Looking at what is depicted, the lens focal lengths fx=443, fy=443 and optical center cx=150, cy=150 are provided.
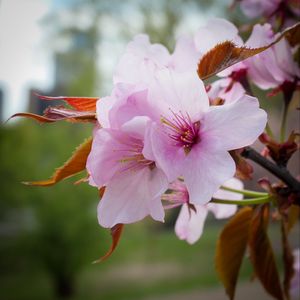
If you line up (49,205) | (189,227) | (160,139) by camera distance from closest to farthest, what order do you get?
(160,139) → (189,227) → (49,205)

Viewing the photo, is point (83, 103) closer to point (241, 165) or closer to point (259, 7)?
point (241, 165)

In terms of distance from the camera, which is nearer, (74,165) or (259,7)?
(74,165)

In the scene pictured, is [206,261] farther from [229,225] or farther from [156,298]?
[229,225]

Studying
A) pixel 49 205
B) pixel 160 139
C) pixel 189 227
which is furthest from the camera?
pixel 49 205

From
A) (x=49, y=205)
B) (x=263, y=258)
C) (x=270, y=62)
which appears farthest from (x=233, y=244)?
(x=49, y=205)

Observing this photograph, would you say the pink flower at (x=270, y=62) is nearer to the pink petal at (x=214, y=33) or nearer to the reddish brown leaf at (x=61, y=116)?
the pink petal at (x=214, y=33)

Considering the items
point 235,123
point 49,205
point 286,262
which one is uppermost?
point 235,123

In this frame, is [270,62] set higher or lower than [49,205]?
higher

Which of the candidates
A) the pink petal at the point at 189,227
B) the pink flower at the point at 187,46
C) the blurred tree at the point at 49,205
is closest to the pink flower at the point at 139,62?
the pink flower at the point at 187,46
